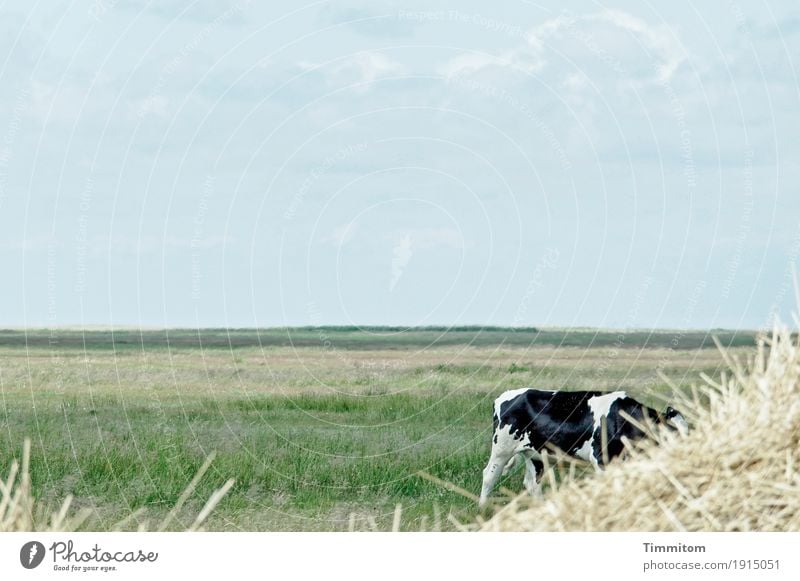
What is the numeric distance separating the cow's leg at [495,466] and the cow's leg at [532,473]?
20cm

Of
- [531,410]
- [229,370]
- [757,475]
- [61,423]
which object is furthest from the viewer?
[229,370]

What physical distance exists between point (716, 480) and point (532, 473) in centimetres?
472

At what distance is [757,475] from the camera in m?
6.25

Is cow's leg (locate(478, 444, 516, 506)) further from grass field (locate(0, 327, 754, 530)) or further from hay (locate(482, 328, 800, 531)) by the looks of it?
hay (locate(482, 328, 800, 531))

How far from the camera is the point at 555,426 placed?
11.0 metres

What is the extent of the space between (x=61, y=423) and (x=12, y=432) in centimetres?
63

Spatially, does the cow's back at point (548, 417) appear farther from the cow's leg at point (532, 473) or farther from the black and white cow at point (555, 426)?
the cow's leg at point (532, 473)

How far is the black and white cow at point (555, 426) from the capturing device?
1066cm

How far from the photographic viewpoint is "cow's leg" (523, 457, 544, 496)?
420 inches

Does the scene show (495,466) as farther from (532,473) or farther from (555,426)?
(555,426)
